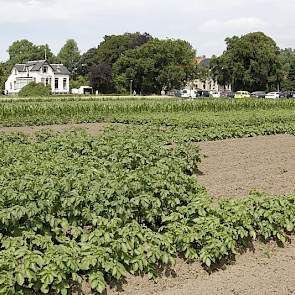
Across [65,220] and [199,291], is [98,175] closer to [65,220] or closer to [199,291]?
[65,220]

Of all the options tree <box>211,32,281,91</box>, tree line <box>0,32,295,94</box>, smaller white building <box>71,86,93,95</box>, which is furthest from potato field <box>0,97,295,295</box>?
smaller white building <box>71,86,93,95</box>

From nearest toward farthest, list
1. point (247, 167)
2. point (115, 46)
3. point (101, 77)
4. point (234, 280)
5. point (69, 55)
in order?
point (234, 280) < point (247, 167) < point (101, 77) < point (115, 46) < point (69, 55)

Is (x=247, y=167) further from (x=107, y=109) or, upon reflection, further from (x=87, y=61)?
(x=87, y=61)

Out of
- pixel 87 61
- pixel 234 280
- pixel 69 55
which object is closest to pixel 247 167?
pixel 234 280

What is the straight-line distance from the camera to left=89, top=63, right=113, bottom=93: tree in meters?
88.5

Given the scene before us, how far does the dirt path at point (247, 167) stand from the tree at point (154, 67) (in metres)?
65.8

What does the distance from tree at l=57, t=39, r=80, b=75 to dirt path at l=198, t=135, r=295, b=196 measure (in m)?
114

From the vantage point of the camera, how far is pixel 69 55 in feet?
426

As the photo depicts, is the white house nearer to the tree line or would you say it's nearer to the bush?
the tree line

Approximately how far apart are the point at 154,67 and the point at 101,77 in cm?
1080

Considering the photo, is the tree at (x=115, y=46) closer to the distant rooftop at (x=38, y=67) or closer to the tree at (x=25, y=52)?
the distant rooftop at (x=38, y=67)

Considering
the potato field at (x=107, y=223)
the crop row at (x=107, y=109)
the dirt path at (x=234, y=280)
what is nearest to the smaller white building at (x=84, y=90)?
the crop row at (x=107, y=109)

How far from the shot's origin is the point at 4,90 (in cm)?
9700

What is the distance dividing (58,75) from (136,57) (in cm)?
1553
